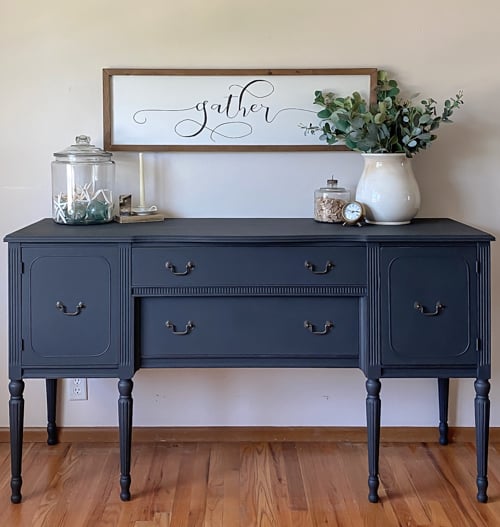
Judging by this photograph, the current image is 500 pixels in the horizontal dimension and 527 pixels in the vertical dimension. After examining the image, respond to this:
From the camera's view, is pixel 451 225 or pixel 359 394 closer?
pixel 451 225

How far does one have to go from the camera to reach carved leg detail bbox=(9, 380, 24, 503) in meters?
2.39

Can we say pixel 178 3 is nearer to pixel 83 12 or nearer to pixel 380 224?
pixel 83 12

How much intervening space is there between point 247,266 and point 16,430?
3.01 feet

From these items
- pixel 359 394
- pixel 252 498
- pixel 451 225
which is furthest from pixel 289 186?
pixel 252 498

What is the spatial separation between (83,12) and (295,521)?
193cm

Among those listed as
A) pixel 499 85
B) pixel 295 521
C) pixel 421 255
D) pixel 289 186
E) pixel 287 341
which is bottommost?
pixel 295 521

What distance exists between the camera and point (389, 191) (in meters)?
2.55

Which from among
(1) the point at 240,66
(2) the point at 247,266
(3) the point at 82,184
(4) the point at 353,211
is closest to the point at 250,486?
(2) the point at 247,266

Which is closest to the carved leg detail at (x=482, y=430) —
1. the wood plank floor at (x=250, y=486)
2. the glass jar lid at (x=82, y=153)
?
the wood plank floor at (x=250, y=486)

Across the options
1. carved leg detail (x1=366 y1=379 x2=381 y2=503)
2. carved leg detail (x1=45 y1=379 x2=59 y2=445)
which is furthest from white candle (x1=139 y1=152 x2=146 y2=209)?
carved leg detail (x1=366 y1=379 x2=381 y2=503)

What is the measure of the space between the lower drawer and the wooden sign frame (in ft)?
2.21

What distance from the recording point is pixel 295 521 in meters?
2.29

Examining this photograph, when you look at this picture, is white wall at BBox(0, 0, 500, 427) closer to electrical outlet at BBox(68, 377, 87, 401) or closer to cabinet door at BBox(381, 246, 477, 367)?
electrical outlet at BBox(68, 377, 87, 401)

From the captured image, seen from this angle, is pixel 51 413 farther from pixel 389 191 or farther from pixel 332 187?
pixel 389 191
